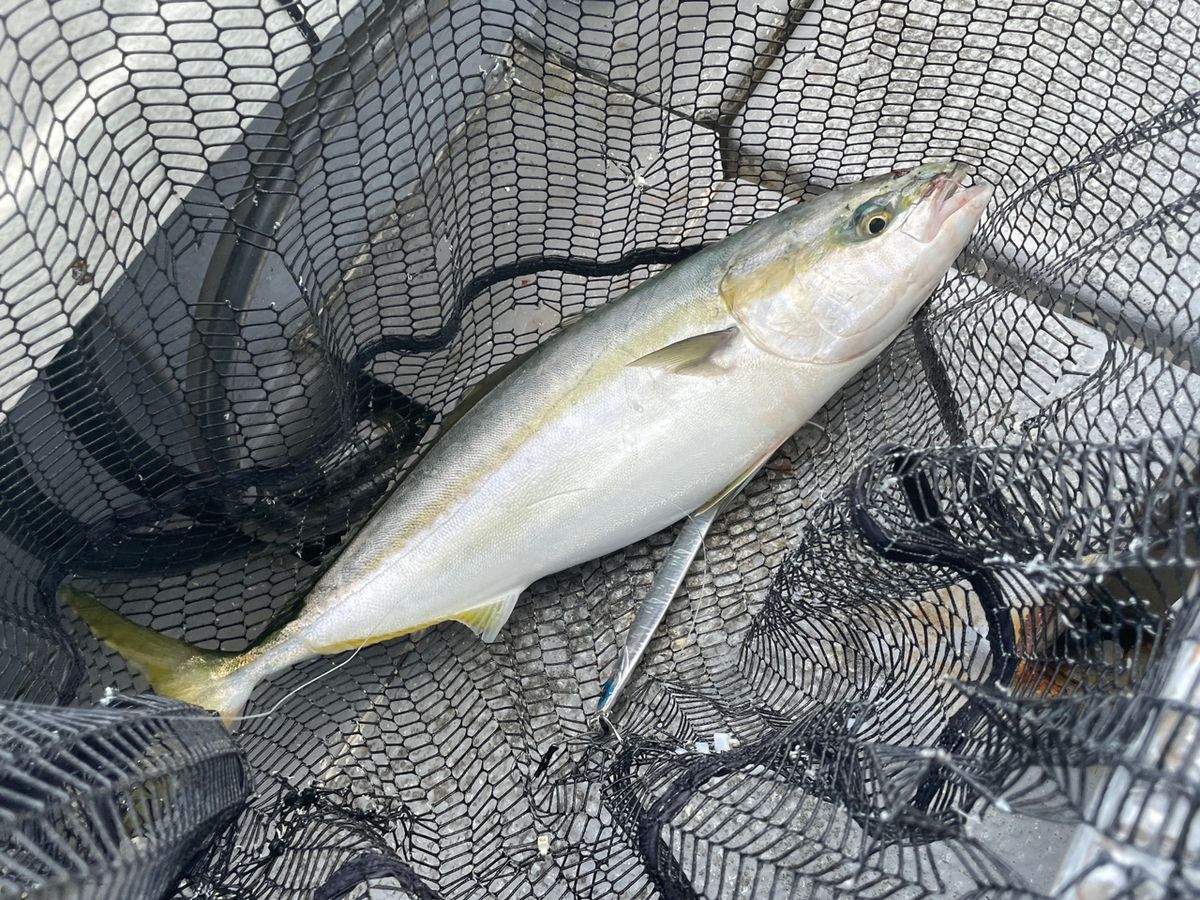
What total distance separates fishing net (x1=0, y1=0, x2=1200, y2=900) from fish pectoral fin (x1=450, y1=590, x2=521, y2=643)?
134mm

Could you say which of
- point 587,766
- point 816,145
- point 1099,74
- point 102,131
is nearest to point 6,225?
point 102,131

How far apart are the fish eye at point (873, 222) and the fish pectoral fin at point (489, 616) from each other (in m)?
1.03

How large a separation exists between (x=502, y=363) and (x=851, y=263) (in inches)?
35.9

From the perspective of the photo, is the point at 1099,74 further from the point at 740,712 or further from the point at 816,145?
the point at 740,712

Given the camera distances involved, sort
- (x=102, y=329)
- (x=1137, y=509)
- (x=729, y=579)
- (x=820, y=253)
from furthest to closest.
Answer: (x=729, y=579), (x=820, y=253), (x=102, y=329), (x=1137, y=509)

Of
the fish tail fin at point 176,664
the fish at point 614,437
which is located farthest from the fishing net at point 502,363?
the fish at point 614,437

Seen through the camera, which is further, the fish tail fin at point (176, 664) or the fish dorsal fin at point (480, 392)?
the fish dorsal fin at point (480, 392)

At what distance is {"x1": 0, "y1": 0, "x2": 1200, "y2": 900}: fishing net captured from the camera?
133 cm

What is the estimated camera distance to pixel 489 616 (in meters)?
1.94

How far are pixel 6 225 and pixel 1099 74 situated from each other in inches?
90.9

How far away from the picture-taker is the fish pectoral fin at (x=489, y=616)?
194cm

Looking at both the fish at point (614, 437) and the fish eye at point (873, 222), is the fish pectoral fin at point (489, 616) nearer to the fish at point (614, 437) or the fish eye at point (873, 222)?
the fish at point (614, 437)

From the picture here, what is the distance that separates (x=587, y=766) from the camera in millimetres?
1852

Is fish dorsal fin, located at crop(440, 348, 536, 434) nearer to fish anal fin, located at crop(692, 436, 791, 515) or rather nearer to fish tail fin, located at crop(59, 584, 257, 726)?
fish anal fin, located at crop(692, 436, 791, 515)
